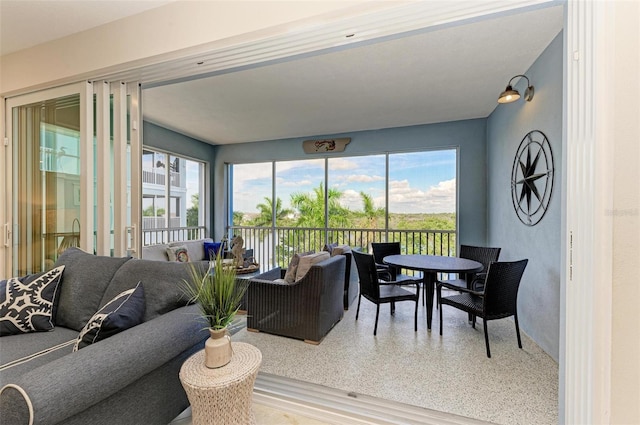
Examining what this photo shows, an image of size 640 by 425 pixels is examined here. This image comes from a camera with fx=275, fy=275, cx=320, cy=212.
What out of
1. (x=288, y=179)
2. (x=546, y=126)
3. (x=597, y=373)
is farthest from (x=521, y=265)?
(x=288, y=179)

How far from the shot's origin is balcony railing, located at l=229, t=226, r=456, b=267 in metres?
4.69

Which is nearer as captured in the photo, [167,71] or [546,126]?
[167,71]

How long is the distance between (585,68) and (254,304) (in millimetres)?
2867

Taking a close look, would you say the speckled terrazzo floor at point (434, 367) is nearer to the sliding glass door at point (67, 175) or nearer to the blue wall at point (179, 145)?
the sliding glass door at point (67, 175)

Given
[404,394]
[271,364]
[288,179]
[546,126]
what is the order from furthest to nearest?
[288,179], [546,126], [271,364], [404,394]

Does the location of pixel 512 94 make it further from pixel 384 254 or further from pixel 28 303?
pixel 28 303

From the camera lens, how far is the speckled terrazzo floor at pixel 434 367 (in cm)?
176

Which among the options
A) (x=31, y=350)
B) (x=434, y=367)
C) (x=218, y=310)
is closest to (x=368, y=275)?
(x=434, y=367)

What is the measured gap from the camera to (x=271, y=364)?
7.30 feet

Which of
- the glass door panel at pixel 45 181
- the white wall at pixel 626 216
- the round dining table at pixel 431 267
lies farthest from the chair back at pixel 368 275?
the glass door panel at pixel 45 181

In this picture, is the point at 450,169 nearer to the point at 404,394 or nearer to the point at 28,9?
the point at 404,394

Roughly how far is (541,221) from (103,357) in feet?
10.8

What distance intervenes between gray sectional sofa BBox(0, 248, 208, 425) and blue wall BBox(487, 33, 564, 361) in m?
2.31

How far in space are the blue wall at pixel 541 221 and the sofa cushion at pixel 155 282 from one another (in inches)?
92.1
